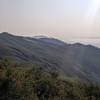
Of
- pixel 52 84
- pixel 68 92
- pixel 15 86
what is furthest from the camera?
pixel 68 92

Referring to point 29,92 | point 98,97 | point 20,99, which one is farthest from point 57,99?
point 98,97

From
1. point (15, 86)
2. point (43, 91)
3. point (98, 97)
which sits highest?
point (15, 86)

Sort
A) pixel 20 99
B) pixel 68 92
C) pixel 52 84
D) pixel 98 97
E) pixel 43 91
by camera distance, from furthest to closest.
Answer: pixel 98 97, pixel 68 92, pixel 52 84, pixel 43 91, pixel 20 99

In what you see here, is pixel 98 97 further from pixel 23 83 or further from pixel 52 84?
pixel 23 83

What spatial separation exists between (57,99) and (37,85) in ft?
21.5

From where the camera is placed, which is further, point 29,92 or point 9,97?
point 29,92

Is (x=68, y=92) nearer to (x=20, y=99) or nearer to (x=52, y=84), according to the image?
(x=52, y=84)

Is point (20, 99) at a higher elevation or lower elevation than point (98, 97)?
higher

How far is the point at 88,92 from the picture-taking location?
5869cm

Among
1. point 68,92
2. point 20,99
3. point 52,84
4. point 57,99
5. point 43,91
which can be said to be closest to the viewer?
point 20,99

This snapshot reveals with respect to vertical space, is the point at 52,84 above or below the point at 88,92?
above

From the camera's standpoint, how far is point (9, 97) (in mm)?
29688

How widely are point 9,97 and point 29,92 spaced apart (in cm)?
281

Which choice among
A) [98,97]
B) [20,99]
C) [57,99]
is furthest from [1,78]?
[98,97]
